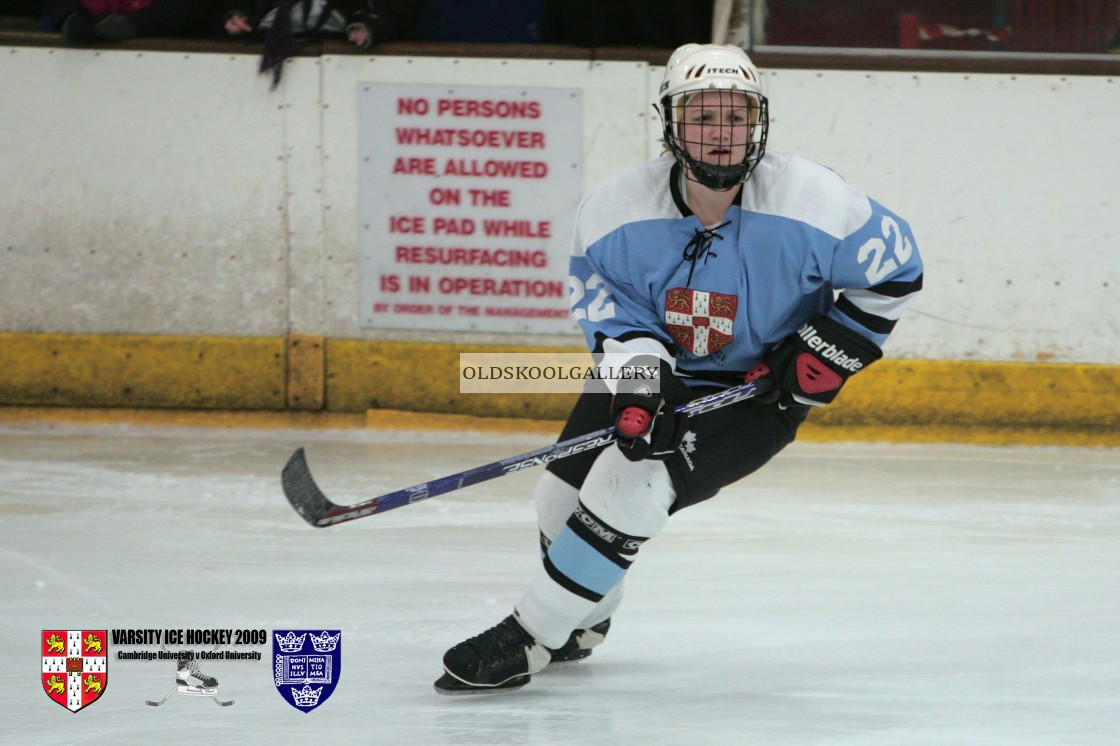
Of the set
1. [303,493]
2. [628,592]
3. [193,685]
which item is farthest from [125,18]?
[193,685]

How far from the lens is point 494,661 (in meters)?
2.20

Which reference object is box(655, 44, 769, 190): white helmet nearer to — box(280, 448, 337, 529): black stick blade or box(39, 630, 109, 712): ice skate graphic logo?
box(280, 448, 337, 529): black stick blade

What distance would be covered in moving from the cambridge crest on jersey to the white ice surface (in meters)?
0.58

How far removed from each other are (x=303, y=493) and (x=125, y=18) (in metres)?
2.55

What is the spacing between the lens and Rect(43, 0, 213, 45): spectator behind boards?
4.29m

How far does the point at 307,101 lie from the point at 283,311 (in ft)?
2.24

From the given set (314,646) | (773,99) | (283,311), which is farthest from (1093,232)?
(314,646)

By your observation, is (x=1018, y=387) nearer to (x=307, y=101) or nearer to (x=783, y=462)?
(x=783, y=462)

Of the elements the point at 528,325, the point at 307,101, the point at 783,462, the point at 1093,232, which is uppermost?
the point at 307,101

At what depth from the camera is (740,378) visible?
2355mm

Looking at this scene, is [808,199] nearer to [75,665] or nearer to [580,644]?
[580,644]

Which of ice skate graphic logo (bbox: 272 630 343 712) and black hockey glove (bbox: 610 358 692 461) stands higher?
black hockey glove (bbox: 610 358 692 461)

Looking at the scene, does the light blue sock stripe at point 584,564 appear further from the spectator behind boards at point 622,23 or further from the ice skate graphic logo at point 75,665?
the spectator behind boards at point 622,23

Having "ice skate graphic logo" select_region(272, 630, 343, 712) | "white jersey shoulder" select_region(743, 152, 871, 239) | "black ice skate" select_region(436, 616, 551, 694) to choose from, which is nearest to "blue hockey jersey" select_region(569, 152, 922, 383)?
"white jersey shoulder" select_region(743, 152, 871, 239)
